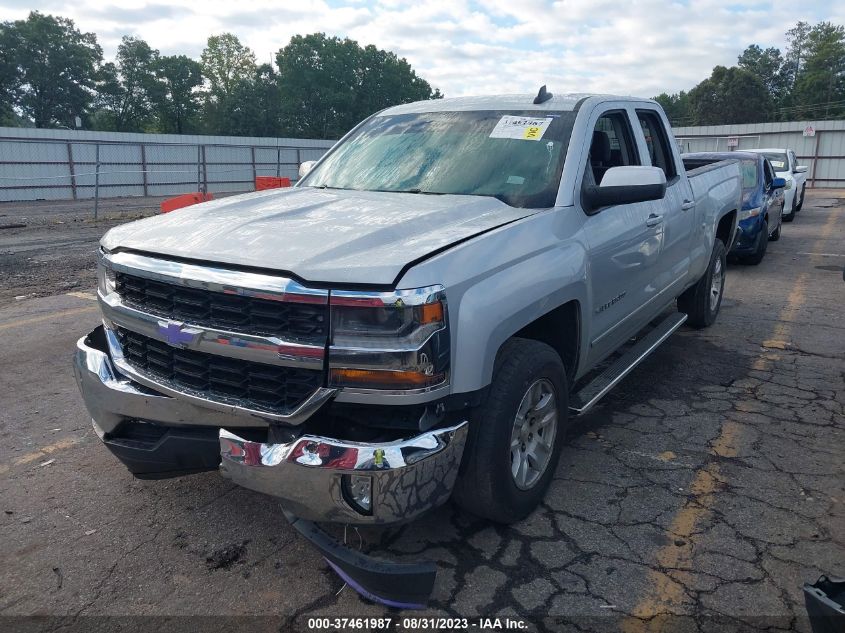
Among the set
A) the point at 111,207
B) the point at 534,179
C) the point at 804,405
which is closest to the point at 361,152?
the point at 534,179

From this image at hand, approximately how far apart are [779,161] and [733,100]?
65.8 metres

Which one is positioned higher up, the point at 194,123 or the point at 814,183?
the point at 194,123

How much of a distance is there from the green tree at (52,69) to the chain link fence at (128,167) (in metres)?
42.9

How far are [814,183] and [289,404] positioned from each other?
3470cm

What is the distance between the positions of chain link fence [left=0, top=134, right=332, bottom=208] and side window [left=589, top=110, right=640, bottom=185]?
19.0m

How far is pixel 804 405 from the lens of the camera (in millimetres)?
4680

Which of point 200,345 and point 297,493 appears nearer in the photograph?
point 297,493

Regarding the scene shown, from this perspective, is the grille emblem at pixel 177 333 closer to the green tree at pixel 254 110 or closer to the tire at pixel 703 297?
the tire at pixel 703 297

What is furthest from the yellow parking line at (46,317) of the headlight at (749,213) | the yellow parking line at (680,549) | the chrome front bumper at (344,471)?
the headlight at (749,213)

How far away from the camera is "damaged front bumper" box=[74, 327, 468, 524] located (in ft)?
7.66

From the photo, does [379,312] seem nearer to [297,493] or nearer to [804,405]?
[297,493]

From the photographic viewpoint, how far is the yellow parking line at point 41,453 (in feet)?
12.4

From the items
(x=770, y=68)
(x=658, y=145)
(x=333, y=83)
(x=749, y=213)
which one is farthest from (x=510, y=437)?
(x=770, y=68)

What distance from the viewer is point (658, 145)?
16.8 feet
